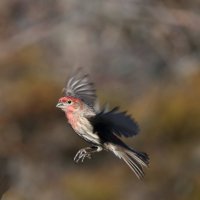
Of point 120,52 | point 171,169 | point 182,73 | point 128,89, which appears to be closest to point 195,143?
point 171,169

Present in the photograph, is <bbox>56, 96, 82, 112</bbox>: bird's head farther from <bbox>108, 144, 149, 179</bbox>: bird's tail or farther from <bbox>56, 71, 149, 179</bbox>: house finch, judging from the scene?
<bbox>108, 144, 149, 179</bbox>: bird's tail

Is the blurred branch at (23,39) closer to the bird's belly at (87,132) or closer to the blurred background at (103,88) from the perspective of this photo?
the blurred background at (103,88)

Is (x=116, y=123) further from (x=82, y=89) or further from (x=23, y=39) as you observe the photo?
(x=23, y=39)

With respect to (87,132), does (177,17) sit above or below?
above

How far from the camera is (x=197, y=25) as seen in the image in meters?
12.8

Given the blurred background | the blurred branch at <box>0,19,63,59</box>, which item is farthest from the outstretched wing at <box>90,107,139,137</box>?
the blurred branch at <box>0,19,63,59</box>

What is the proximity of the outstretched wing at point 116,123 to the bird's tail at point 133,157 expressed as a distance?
16 centimetres

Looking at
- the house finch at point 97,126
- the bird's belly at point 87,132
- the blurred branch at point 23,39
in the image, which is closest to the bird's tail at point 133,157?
the house finch at point 97,126

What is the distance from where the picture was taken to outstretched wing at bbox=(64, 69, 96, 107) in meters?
4.19

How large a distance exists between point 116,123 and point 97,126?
180 millimetres

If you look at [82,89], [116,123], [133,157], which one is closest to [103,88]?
[82,89]

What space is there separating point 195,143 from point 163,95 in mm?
1554

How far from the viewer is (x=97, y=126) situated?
3904mm

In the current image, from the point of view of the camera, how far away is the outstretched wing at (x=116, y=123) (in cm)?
365
